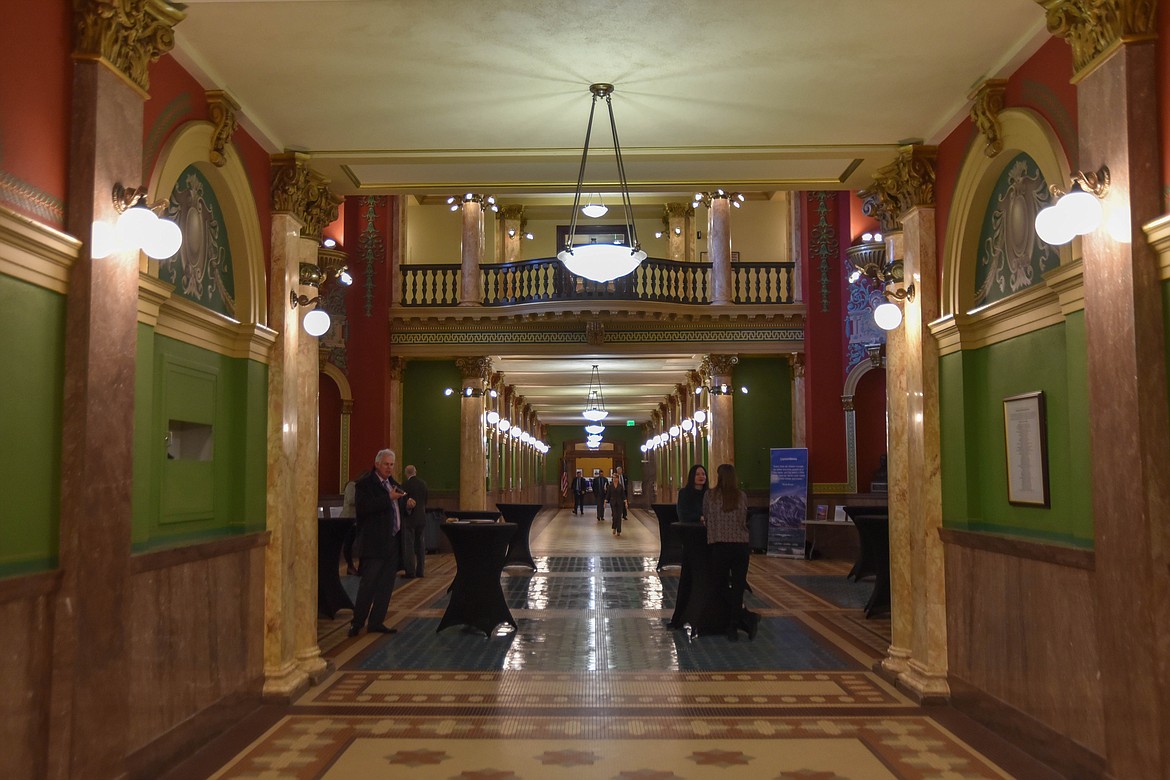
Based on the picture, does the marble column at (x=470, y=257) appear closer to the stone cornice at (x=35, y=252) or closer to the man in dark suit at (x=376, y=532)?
the man in dark suit at (x=376, y=532)

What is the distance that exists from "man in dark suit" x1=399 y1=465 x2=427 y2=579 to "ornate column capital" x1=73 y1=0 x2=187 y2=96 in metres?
6.40

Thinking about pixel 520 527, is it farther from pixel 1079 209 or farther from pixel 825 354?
pixel 1079 209

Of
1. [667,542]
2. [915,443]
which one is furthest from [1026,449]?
[667,542]

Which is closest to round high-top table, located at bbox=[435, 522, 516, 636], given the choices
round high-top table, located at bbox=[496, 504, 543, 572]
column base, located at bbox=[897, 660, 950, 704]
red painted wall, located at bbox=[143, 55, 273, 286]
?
column base, located at bbox=[897, 660, 950, 704]

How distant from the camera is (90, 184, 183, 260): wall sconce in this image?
3.97 metres

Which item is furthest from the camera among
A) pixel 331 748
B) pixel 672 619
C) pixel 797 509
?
pixel 797 509

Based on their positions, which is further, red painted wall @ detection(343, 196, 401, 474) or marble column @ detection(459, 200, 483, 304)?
marble column @ detection(459, 200, 483, 304)

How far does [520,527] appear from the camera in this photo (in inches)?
517

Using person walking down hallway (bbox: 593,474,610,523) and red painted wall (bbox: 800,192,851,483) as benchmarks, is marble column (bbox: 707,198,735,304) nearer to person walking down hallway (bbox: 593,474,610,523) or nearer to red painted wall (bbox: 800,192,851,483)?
red painted wall (bbox: 800,192,851,483)

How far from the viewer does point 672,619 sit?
28.0ft

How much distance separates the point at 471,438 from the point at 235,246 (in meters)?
11.5

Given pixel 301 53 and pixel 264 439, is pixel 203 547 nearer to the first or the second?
pixel 264 439

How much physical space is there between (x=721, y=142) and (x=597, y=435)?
22.1 m

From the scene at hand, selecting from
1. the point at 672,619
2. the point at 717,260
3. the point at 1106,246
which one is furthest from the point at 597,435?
the point at 1106,246
